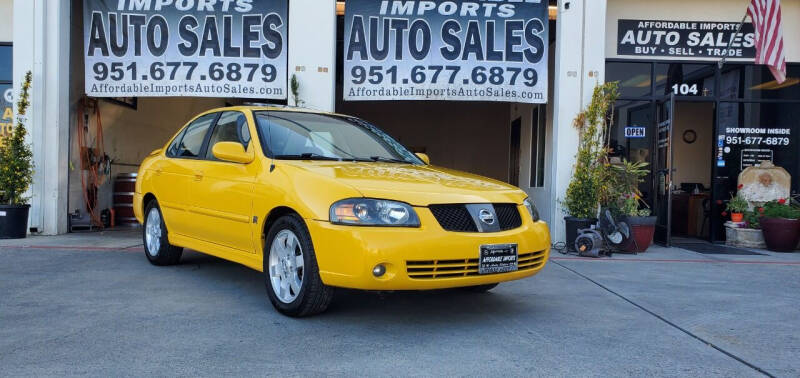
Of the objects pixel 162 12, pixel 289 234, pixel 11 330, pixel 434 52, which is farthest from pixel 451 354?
pixel 162 12

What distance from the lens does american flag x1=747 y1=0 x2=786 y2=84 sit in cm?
841

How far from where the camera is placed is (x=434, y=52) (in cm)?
852

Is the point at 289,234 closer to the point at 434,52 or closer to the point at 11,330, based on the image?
the point at 11,330

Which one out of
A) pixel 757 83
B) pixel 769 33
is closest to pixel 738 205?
pixel 757 83

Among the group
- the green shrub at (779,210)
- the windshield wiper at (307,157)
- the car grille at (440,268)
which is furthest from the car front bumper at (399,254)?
the green shrub at (779,210)

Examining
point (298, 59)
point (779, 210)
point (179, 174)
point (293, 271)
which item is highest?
point (298, 59)

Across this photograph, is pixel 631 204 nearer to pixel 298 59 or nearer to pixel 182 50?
pixel 298 59

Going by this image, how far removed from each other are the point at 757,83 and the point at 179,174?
9.20m

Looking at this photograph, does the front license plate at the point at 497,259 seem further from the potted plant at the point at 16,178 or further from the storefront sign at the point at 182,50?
the potted plant at the point at 16,178

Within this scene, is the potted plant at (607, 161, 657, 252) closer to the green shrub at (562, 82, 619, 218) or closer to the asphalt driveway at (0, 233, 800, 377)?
the green shrub at (562, 82, 619, 218)

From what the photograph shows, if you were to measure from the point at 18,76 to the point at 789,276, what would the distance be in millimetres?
10320

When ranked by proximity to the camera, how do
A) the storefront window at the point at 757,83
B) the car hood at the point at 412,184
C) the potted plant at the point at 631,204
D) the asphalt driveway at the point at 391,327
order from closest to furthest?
the asphalt driveway at the point at 391,327 < the car hood at the point at 412,184 < the potted plant at the point at 631,204 < the storefront window at the point at 757,83

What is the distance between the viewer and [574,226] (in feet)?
25.7

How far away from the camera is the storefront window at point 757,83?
962cm
